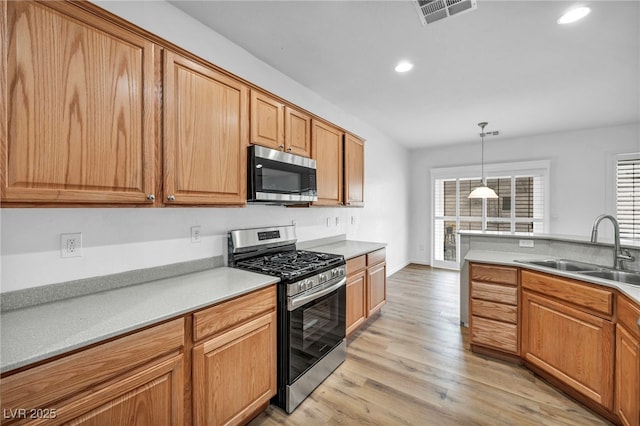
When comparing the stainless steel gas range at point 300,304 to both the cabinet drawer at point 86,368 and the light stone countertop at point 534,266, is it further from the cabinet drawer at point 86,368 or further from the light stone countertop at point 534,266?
the light stone countertop at point 534,266

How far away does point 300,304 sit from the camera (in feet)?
6.15

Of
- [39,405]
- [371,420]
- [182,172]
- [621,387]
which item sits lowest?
[371,420]

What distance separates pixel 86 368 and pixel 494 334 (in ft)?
9.53

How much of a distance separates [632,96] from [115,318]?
5533 millimetres

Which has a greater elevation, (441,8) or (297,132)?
(441,8)

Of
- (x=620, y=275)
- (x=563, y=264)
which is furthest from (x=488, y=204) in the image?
(x=620, y=275)

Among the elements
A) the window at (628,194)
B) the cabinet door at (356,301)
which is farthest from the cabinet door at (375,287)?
the window at (628,194)

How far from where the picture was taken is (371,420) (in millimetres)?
1790

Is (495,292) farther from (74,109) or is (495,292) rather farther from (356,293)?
(74,109)

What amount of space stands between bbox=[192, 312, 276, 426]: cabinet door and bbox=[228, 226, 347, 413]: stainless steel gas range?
0.11 m

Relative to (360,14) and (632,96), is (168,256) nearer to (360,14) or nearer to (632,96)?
(360,14)

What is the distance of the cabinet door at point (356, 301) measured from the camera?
Result: 269 centimetres

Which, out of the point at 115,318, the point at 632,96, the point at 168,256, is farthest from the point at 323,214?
the point at 632,96

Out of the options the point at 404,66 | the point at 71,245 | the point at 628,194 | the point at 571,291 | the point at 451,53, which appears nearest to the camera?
the point at 71,245
